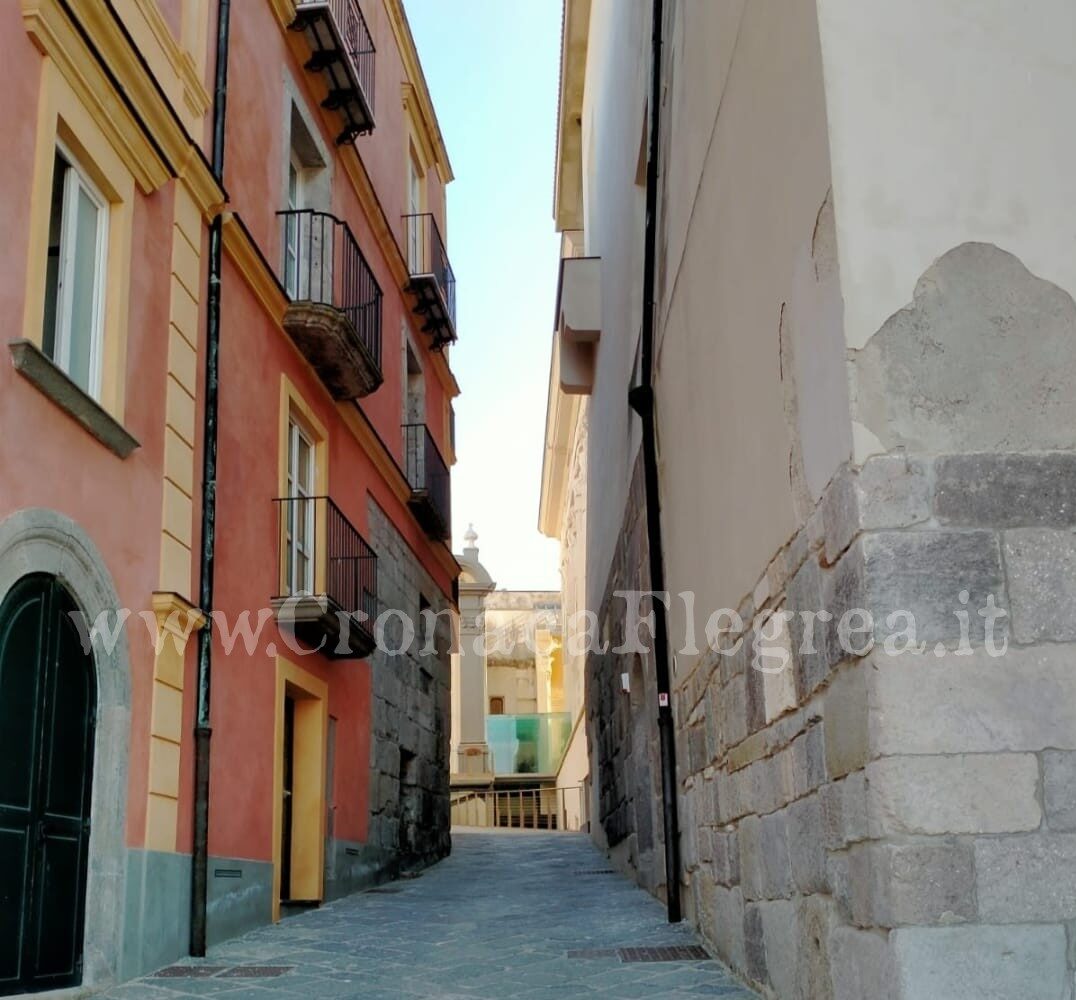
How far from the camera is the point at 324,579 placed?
33.0ft

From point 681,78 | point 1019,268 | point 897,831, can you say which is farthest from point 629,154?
point 897,831

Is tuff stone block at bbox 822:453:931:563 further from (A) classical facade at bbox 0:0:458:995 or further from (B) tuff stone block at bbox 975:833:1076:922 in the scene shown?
(A) classical facade at bbox 0:0:458:995

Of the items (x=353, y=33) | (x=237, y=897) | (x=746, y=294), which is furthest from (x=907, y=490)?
(x=353, y=33)

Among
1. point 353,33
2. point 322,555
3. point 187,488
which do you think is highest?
point 353,33

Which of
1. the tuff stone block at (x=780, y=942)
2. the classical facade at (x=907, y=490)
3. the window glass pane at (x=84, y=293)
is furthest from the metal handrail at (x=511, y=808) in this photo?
the classical facade at (x=907, y=490)

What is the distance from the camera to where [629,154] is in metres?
10.2

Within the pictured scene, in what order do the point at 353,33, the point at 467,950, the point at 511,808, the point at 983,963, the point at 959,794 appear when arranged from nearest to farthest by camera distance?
the point at 983,963
the point at 959,794
the point at 467,950
the point at 353,33
the point at 511,808

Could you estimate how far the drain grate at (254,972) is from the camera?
6.46 m

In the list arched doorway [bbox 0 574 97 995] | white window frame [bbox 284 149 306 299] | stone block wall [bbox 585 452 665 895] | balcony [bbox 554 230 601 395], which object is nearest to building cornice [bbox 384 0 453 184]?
balcony [bbox 554 230 601 395]

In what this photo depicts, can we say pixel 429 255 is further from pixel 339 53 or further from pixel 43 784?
pixel 43 784

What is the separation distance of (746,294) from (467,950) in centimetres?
401

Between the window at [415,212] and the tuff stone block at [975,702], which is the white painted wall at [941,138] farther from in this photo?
the window at [415,212]

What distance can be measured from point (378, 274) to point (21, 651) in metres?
8.00

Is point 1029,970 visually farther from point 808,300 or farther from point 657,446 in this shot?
point 657,446
